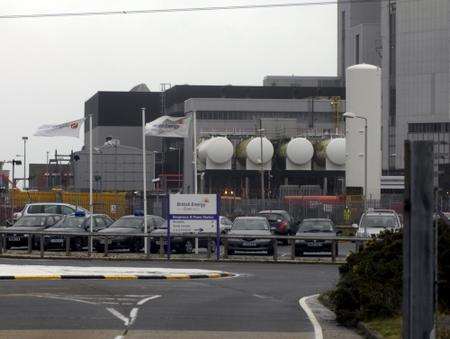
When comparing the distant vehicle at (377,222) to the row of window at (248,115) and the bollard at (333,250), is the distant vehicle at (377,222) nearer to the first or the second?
the bollard at (333,250)

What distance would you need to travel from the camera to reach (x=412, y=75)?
10362 centimetres

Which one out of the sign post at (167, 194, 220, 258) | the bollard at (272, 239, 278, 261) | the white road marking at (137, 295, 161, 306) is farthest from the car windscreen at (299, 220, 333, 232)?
the white road marking at (137, 295, 161, 306)

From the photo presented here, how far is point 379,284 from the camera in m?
18.0

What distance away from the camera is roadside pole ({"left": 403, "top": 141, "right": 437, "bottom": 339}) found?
9.70 m

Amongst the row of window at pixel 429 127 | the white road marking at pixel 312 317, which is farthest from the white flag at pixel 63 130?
the row of window at pixel 429 127

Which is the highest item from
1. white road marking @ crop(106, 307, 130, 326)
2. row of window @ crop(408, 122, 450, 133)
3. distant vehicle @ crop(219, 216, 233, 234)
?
row of window @ crop(408, 122, 450, 133)

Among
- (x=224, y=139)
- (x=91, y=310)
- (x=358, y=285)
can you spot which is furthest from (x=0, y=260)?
(x=224, y=139)

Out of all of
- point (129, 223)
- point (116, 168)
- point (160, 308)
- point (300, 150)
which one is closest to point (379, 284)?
point (160, 308)

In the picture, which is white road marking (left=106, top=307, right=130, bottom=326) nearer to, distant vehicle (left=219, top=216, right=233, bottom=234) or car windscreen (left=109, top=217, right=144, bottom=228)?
car windscreen (left=109, top=217, right=144, bottom=228)

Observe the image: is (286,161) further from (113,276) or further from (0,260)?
(113,276)

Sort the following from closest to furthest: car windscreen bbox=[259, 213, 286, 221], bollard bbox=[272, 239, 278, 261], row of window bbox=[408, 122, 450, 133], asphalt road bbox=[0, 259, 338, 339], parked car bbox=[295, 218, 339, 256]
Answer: asphalt road bbox=[0, 259, 338, 339] < bollard bbox=[272, 239, 278, 261] < parked car bbox=[295, 218, 339, 256] < car windscreen bbox=[259, 213, 286, 221] < row of window bbox=[408, 122, 450, 133]

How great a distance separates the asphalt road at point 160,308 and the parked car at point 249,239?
976 centimetres

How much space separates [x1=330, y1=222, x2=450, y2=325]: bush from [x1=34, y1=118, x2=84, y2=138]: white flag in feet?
86.0

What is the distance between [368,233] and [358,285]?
75.1 ft
